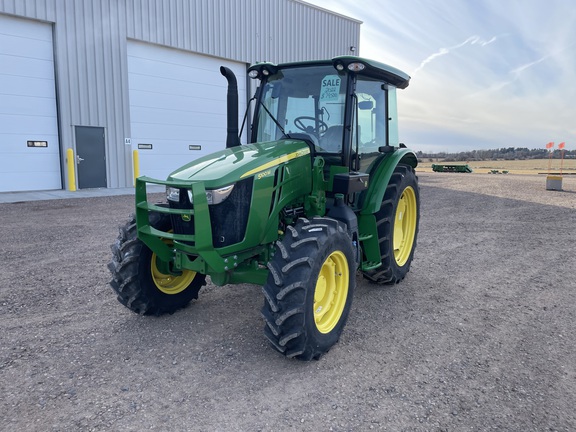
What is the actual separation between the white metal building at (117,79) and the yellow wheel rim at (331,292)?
38.8 feet

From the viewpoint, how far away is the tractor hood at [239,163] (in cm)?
330

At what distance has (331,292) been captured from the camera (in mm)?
3602

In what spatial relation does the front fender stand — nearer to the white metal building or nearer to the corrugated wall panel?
the white metal building

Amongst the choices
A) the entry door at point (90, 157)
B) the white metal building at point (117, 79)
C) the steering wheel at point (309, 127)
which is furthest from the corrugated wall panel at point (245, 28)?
the steering wheel at point (309, 127)

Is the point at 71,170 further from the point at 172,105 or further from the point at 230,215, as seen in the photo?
the point at 230,215

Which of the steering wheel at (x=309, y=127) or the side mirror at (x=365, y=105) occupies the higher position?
the side mirror at (x=365, y=105)

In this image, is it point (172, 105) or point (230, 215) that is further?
point (172, 105)

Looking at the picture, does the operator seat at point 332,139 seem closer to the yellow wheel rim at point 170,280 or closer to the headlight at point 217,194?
the headlight at point 217,194

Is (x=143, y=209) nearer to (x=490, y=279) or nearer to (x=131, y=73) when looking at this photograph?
(x=490, y=279)

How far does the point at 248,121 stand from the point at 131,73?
11041 mm

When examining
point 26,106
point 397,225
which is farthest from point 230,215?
point 26,106

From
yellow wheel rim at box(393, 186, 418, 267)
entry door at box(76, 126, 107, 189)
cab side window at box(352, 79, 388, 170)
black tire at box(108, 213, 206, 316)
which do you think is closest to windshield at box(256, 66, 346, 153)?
cab side window at box(352, 79, 388, 170)

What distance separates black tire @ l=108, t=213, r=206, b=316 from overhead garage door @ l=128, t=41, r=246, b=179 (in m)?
11.8

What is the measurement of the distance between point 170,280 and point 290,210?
1.27 metres
